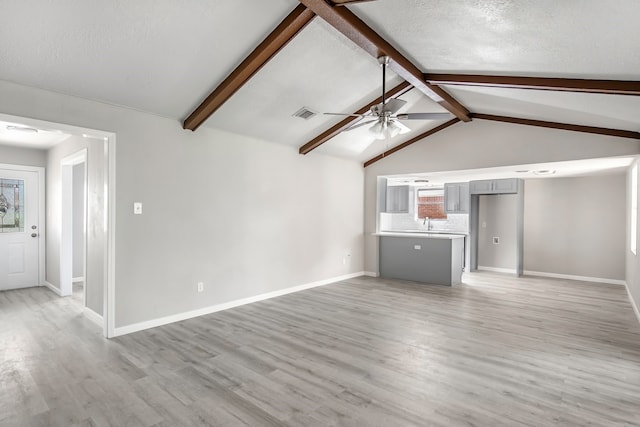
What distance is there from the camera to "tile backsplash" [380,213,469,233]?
8523 millimetres

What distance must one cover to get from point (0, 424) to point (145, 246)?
2010 millimetres

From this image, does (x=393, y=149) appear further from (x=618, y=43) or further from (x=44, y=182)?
(x=44, y=182)

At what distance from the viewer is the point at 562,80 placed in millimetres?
3309

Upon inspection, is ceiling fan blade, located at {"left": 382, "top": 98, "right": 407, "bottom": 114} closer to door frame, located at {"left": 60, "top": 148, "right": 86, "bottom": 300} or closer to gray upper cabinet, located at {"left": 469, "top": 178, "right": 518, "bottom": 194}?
door frame, located at {"left": 60, "top": 148, "right": 86, "bottom": 300}

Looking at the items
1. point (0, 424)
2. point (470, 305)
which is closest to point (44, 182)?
point (0, 424)

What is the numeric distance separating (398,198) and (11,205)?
7474 mm

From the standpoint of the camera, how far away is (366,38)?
3.17 metres

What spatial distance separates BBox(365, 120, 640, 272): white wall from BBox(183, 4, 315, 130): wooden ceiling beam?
161 inches

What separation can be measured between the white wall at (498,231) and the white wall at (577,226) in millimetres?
283

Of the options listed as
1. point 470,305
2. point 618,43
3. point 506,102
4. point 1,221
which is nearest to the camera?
point 618,43

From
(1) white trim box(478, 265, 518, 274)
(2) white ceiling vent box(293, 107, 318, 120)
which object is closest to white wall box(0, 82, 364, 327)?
(2) white ceiling vent box(293, 107, 318, 120)

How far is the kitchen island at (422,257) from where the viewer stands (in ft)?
21.1

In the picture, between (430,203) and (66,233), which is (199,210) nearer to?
(66,233)

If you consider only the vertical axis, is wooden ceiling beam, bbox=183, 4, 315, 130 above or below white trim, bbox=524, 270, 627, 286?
above
